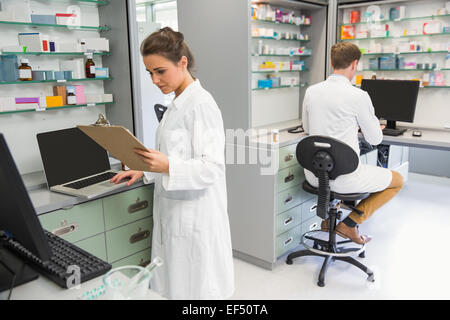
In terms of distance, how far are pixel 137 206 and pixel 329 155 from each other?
1255mm

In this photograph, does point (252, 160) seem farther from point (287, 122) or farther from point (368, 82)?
point (368, 82)

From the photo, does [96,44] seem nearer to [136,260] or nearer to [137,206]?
[137,206]

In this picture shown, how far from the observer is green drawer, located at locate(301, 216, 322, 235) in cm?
335

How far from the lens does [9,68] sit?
7.57 ft

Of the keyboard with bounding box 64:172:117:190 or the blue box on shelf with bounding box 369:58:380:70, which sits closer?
the keyboard with bounding box 64:172:117:190

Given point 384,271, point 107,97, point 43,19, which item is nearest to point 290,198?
point 384,271

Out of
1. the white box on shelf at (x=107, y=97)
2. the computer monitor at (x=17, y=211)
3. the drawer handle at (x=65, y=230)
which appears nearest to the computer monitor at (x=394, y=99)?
the white box on shelf at (x=107, y=97)

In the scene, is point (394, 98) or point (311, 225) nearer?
point (311, 225)

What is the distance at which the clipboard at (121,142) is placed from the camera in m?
1.55

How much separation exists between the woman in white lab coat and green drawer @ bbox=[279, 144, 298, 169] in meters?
1.20

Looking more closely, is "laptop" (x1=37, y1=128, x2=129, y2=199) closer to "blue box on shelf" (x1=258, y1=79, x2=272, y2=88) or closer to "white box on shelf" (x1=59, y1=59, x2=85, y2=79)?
"white box on shelf" (x1=59, y1=59, x2=85, y2=79)

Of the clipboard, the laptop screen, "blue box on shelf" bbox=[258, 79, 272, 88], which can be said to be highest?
"blue box on shelf" bbox=[258, 79, 272, 88]

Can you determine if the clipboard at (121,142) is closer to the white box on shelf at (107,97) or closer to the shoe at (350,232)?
the white box on shelf at (107,97)

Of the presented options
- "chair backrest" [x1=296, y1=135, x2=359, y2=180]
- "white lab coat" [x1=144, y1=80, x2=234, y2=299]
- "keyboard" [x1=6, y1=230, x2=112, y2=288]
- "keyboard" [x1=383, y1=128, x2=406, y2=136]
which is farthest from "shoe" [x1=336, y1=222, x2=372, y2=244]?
"keyboard" [x1=6, y1=230, x2=112, y2=288]
